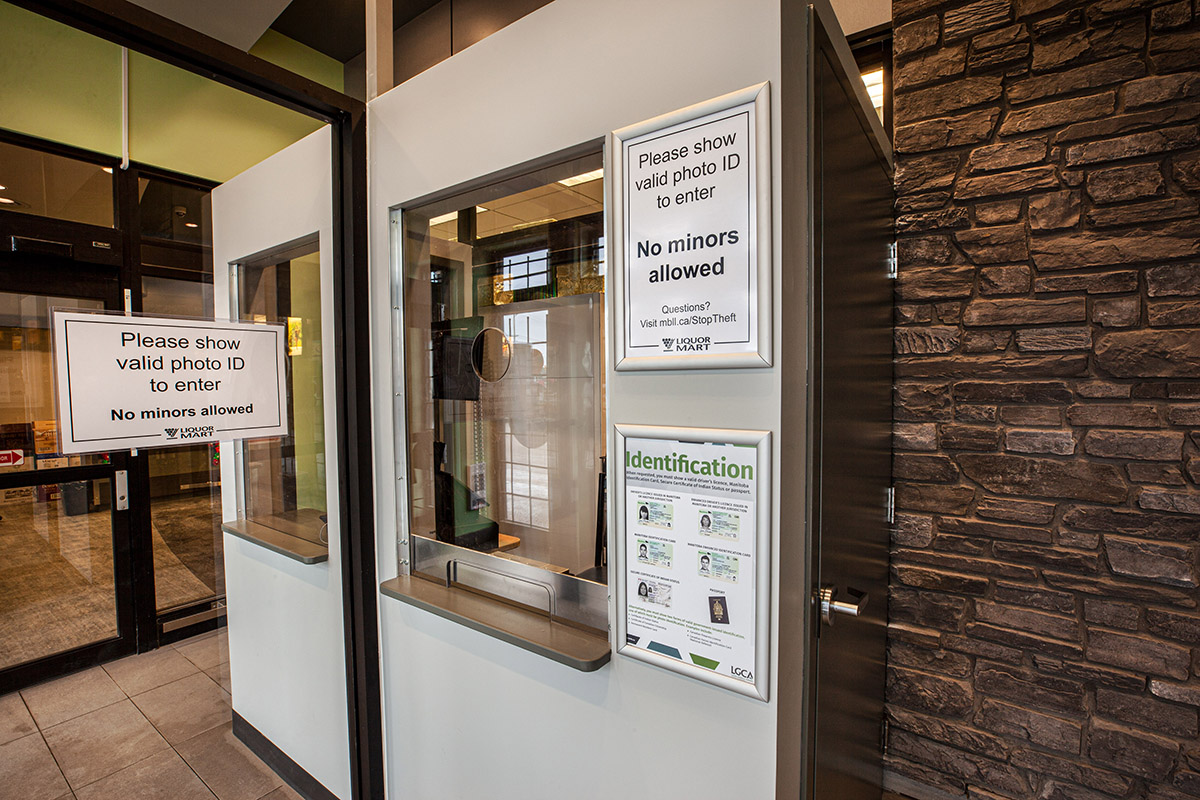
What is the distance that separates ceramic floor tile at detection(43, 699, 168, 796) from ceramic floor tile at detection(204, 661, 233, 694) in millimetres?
181

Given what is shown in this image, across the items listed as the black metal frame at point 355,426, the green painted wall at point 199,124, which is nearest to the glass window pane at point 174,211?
the green painted wall at point 199,124

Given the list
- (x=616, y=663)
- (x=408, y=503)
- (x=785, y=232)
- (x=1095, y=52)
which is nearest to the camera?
(x=785, y=232)

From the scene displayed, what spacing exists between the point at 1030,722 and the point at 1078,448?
0.84 meters

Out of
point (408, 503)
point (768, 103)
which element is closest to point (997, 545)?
point (768, 103)

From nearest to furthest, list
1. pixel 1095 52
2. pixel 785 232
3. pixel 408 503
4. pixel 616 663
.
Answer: pixel 785 232, pixel 616 663, pixel 1095 52, pixel 408 503

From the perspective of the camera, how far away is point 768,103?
0.95 metres

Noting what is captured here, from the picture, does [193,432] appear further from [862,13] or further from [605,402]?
[862,13]

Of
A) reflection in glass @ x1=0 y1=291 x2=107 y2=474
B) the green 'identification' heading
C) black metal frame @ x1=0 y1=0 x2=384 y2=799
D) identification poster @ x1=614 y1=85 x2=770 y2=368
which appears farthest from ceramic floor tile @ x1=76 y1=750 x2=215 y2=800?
identification poster @ x1=614 y1=85 x2=770 y2=368

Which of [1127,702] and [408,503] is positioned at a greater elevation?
[408,503]

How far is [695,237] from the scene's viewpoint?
1038 millimetres

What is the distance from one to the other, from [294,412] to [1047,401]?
2.17 m

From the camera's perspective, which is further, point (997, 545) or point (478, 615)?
point (997, 545)

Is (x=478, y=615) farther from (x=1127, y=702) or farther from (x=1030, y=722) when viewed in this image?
(x=1127, y=702)

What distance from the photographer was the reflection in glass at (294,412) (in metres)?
1.50
